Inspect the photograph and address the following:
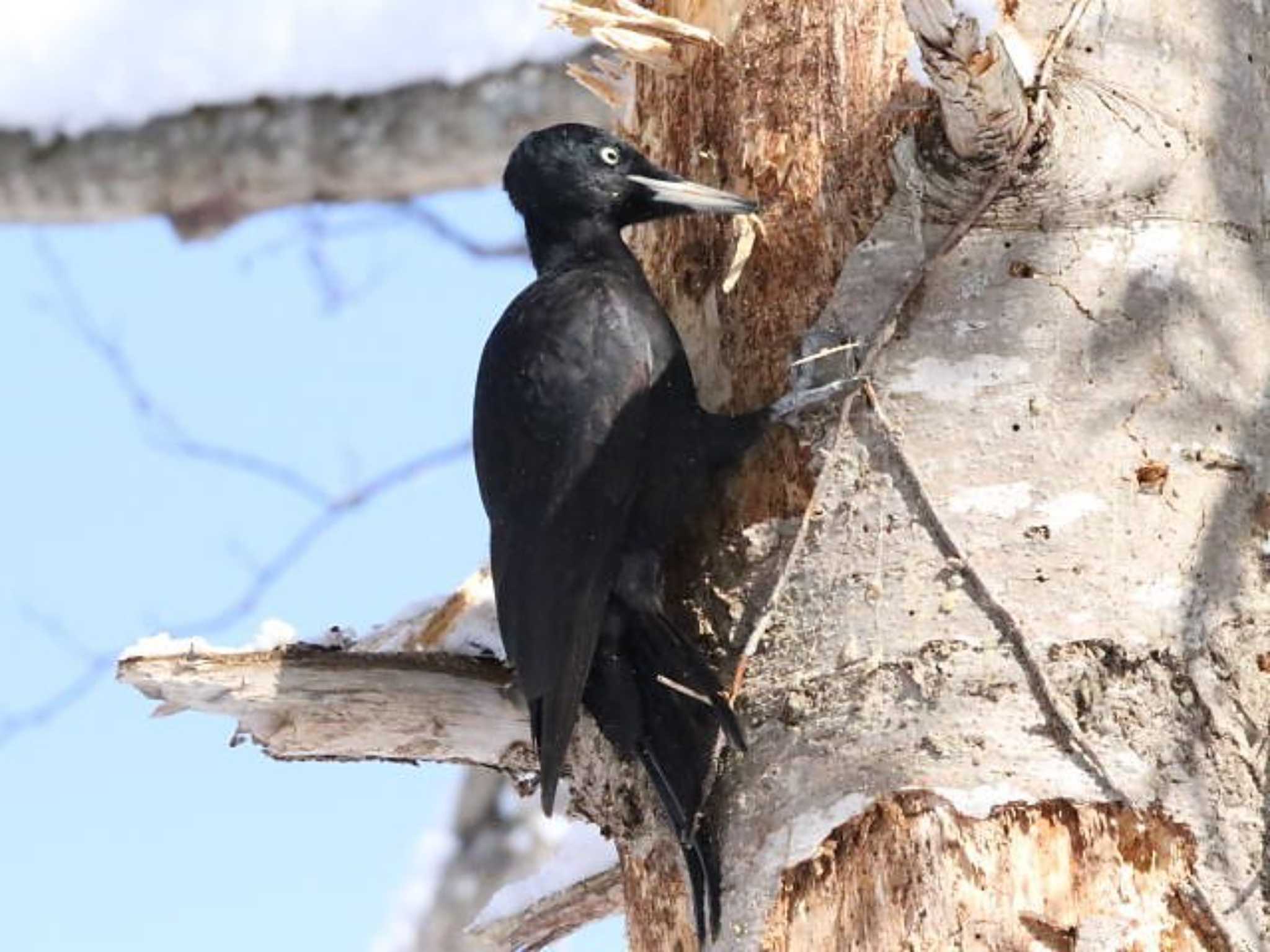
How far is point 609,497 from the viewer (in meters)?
2.94

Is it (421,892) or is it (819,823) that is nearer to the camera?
(819,823)

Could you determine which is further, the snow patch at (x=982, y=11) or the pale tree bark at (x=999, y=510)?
the snow patch at (x=982, y=11)

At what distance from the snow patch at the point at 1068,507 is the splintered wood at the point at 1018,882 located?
13.1 inches

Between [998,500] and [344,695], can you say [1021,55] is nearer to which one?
[998,500]

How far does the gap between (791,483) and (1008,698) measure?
435mm

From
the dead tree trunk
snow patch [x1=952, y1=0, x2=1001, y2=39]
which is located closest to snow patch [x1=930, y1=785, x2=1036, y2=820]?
the dead tree trunk

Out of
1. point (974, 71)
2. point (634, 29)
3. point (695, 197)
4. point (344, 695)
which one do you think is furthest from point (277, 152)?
point (974, 71)

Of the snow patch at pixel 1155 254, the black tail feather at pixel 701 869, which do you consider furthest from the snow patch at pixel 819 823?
the snow patch at pixel 1155 254

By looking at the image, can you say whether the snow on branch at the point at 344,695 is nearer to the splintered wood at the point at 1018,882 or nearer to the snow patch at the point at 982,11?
the splintered wood at the point at 1018,882

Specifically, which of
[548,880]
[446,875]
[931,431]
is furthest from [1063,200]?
[446,875]

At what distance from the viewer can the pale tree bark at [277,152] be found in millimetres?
4621

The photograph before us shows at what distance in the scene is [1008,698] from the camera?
2.45 metres

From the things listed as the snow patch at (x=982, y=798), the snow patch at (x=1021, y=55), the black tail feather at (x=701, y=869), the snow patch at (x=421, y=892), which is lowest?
the snow patch at (x=421, y=892)

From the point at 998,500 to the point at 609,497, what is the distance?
604 mm
